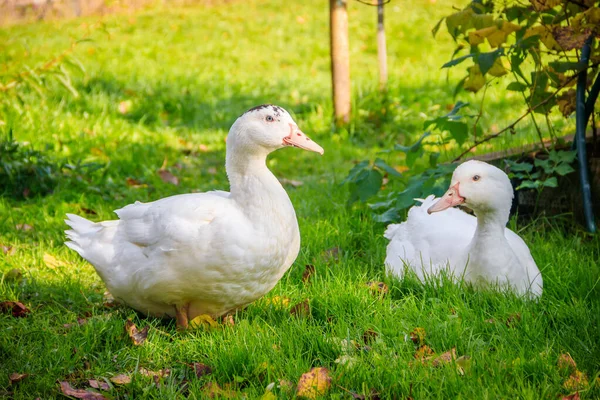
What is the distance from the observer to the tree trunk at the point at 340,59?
6.86 metres

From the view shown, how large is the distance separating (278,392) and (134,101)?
572 centimetres

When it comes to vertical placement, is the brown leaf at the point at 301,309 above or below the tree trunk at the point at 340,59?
below

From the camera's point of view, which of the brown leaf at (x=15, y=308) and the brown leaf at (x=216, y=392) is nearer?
the brown leaf at (x=216, y=392)

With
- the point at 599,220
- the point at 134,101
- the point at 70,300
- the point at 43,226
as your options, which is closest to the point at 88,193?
the point at 43,226

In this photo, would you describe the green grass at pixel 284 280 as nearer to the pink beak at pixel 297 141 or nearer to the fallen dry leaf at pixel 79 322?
the fallen dry leaf at pixel 79 322

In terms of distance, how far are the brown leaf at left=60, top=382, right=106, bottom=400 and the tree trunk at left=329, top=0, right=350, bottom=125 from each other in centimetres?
480

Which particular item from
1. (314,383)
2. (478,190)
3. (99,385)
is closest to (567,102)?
(478,190)

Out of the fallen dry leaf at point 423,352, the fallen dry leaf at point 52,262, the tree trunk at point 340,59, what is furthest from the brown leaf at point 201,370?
the tree trunk at point 340,59

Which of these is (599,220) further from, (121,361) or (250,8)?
(250,8)

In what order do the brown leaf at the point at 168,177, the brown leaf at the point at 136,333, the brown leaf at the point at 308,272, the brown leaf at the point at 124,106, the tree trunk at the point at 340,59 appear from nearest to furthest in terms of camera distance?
1. the brown leaf at the point at 136,333
2. the brown leaf at the point at 308,272
3. the brown leaf at the point at 168,177
4. the tree trunk at the point at 340,59
5. the brown leaf at the point at 124,106

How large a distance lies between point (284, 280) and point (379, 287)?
53 centimetres

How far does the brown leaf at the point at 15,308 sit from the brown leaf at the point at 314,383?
1608 millimetres

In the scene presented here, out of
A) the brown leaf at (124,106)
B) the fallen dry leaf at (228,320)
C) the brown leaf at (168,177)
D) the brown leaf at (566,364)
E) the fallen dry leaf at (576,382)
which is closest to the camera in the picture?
the fallen dry leaf at (576,382)

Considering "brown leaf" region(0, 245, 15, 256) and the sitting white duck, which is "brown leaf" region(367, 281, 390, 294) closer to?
the sitting white duck
